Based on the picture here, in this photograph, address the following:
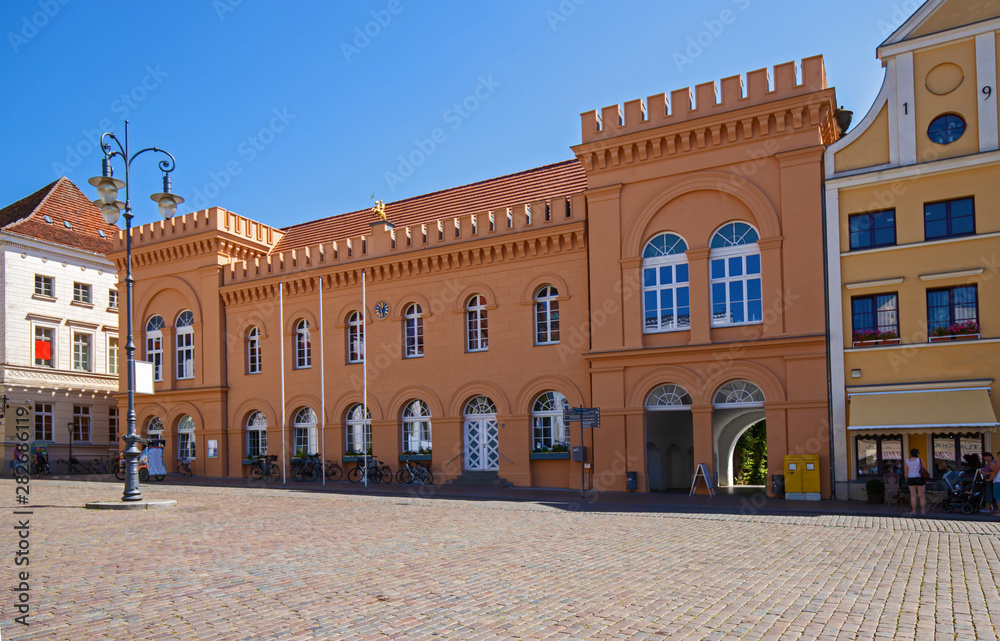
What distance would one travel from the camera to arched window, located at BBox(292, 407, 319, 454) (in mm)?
31719

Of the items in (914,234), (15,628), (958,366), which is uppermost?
(914,234)

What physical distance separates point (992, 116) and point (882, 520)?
1083 cm

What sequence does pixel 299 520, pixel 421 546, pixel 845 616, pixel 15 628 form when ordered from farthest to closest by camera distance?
pixel 299 520 < pixel 421 546 < pixel 845 616 < pixel 15 628

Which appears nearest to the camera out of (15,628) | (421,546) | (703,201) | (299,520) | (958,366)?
(15,628)

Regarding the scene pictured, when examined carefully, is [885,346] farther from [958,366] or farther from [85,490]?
[85,490]

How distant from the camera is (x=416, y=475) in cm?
2811

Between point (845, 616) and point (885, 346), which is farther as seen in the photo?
point (885, 346)

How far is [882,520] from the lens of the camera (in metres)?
16.8

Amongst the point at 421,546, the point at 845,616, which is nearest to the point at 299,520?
the point at 421,546

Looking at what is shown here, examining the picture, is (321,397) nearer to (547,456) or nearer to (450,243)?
(450,243)

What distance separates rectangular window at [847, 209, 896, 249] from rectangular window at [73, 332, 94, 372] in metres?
35.4

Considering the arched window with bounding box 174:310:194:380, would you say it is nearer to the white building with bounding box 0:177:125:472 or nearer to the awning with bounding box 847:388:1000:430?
the white building with bounding box 0:177:125:472

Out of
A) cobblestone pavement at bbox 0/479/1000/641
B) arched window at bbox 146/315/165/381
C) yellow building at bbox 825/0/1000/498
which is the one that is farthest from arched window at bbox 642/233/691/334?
arched window at bbox 146/315/165/381

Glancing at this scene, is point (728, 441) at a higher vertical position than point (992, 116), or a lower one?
lower
